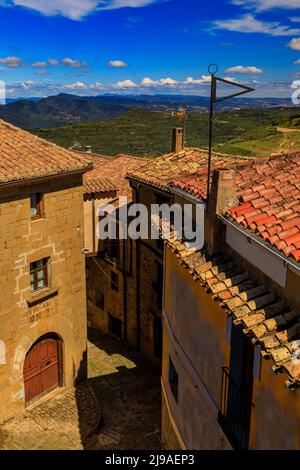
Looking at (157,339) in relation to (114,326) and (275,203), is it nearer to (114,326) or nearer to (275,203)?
(114,326)

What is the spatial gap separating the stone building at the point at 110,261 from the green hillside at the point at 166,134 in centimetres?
2095

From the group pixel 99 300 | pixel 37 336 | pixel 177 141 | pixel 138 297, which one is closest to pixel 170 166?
pixel 177 141

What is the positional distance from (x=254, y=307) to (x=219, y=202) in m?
2.43

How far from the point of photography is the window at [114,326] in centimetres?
2628

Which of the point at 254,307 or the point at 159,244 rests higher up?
the point at 254,307

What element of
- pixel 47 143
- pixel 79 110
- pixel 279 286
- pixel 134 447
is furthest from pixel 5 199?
pixel 79 110

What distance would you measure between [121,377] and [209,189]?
14977 mm

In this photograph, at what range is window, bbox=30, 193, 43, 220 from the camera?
16.1 m

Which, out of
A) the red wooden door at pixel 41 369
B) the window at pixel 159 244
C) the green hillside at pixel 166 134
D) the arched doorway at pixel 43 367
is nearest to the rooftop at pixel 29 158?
the window at pixel 159 244

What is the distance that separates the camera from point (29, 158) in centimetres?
1609

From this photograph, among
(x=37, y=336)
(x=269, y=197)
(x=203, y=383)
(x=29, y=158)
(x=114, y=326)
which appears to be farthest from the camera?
(x=114, y=326)

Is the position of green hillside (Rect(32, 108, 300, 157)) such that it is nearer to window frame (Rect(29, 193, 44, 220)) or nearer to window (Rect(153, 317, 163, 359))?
window (Rect(153, 317, 163, 359))

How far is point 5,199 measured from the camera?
14914 mm
